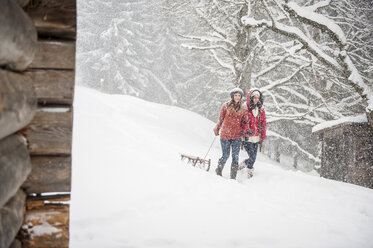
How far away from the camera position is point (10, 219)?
1.34 metres

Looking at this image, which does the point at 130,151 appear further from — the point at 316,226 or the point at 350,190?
the point at 350,190

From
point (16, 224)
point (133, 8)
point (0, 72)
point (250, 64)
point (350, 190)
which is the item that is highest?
point (133, 8)

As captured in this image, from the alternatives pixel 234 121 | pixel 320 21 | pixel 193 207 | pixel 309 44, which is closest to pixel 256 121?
pixel 234 121

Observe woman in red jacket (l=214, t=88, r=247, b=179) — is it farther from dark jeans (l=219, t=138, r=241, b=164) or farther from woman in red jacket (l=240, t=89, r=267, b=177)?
woman in red jacket (l=240, t=89, r=267, b=177)

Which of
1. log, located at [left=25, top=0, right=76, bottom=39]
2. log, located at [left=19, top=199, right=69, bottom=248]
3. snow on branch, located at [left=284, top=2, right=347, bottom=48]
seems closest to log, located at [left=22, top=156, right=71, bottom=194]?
log, located at [left=19, top=199, right=69, bottom=248]

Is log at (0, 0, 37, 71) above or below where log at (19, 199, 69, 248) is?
above

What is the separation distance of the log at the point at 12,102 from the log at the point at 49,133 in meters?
0.37

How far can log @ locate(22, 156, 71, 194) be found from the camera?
1.83 meters

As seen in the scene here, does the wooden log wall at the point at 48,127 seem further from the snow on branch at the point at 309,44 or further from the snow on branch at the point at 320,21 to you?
the snow on branch at the point at 309,44

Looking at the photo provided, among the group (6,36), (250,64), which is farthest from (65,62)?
(250,64)

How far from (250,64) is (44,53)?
30.7ft

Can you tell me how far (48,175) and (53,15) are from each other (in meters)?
1.16

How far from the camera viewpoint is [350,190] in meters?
4.80

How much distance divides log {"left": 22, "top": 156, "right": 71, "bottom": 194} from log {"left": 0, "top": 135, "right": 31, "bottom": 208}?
0.92 feet
